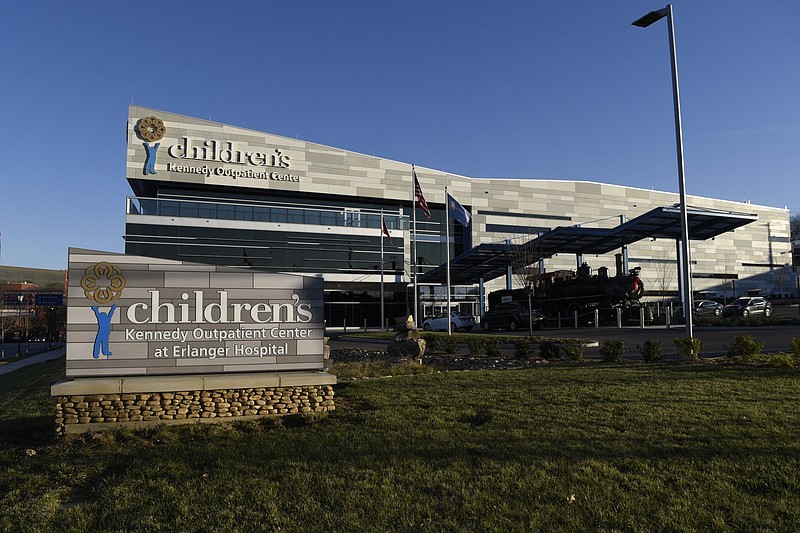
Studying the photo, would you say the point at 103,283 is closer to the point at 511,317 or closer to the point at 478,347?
the point at 478,347

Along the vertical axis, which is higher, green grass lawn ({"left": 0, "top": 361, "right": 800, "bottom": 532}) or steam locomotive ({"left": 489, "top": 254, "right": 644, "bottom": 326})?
steam locomotive ({"left": 489, "top": 254, "right": 644, "bottom": 326})

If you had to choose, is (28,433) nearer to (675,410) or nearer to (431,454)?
(431,454)

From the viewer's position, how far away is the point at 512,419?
23.0 ft

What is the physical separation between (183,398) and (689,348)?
1136cm

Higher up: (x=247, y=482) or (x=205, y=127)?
(x=205, y=127)

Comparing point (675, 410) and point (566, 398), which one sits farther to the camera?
point (566, 398)

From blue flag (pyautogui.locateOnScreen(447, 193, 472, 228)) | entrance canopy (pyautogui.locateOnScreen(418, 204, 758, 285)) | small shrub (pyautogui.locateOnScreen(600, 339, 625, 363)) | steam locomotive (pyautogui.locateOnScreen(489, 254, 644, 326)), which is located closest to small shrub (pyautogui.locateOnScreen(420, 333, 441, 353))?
small shrub (pyautogui.locateOnScreen(600, 339, 625, 363))

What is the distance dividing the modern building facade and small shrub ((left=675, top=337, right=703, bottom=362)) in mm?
35257

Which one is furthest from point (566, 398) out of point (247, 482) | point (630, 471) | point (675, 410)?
point (247, 482)

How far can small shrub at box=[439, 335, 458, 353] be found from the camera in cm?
1938

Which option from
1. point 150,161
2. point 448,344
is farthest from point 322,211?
point 448,344

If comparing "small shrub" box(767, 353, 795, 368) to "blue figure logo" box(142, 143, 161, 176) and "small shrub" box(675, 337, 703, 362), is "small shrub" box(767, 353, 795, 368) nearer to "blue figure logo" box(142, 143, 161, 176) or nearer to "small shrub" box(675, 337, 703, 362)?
"small shrub" box(675, 337, 703, 362)

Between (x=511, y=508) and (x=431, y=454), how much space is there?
1.50m

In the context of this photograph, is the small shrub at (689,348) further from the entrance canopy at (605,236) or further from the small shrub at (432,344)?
the entrance canopy at (605,236)
